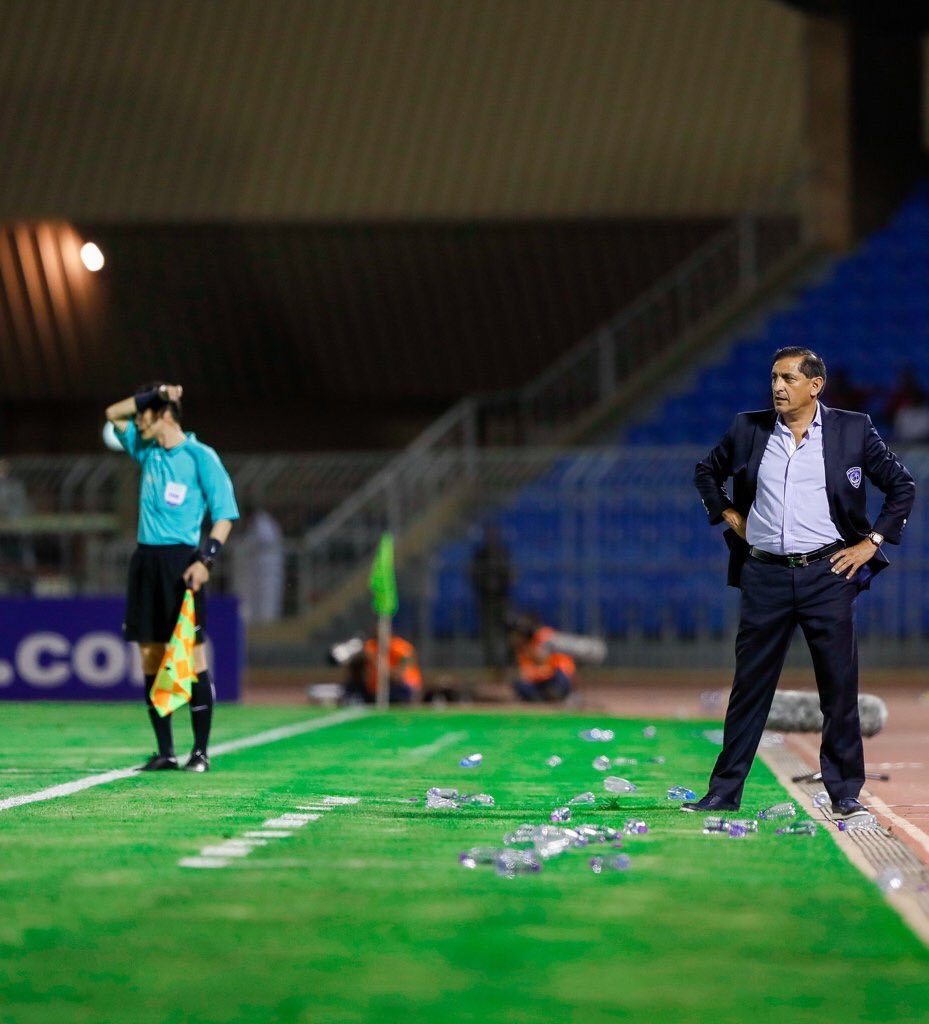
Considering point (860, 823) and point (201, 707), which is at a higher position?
point (201, 707)

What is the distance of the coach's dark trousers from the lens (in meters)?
8.17

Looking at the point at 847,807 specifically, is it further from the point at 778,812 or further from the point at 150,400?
the point at 150,400

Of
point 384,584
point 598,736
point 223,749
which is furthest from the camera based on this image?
point 384,584

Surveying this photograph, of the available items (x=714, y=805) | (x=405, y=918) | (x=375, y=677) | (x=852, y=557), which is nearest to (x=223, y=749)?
(x=714, y=805)

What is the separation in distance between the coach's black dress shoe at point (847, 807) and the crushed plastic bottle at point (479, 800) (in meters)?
1.55

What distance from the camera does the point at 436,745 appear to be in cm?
1321

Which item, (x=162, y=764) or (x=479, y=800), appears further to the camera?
(x=162, y=764)

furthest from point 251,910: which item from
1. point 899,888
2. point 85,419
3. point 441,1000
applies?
point 85,419

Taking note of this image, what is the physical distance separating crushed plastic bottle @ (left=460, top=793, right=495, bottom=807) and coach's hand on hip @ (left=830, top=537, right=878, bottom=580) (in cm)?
192

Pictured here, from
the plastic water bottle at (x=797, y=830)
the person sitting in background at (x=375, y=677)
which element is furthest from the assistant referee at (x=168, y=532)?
the person sitting in background at (x=375, y=677)

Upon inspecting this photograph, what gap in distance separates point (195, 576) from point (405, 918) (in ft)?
15.3

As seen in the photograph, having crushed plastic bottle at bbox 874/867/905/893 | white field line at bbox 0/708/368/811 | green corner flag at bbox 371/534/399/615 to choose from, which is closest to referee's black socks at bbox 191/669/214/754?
white field line at bbox 0/708/368/811

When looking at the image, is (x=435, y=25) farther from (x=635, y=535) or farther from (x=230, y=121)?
(x=635, y=535)

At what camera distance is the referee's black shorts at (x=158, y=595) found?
10.3 meters
